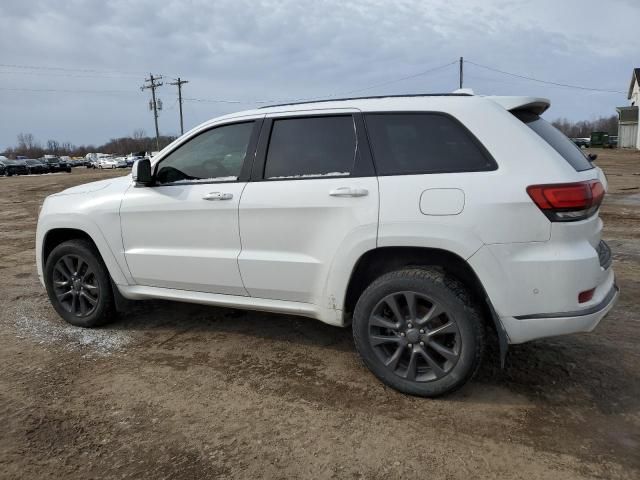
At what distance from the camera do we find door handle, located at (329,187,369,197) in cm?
336

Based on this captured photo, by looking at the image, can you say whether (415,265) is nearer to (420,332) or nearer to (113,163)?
(420,332)

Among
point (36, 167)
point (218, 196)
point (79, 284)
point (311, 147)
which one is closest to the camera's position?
point (311, 147)

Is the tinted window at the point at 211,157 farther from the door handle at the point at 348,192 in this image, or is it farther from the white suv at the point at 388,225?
the door handle at the point at 348,192

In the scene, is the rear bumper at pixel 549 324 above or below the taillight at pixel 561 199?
below

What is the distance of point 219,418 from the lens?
316 cm

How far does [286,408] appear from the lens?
326cm

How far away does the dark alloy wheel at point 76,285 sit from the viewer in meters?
4.67

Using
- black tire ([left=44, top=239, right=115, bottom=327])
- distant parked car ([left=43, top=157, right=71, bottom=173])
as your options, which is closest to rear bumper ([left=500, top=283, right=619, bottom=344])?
black tire ([left=44, top=239, right=115, bottom=327])

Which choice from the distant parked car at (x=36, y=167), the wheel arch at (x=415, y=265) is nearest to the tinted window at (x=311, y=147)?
the wheel arch at (x=415, y=265)

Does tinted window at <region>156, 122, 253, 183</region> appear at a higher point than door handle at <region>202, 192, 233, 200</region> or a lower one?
higher

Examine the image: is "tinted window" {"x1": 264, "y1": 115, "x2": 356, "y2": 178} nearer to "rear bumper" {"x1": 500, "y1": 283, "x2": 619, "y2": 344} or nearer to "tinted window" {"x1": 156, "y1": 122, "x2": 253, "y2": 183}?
"tinted window" {"x1": 156, "y1": 122, "x2": 253, "y2": 183}

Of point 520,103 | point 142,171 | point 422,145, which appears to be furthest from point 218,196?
point 520,103

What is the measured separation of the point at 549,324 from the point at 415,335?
77 centimetres

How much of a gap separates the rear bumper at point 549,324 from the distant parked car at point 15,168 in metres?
51.1
